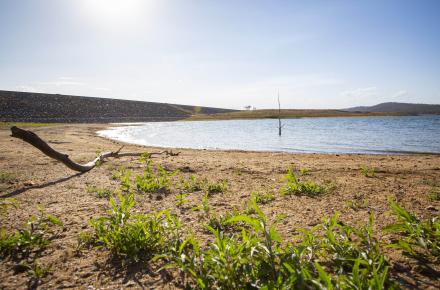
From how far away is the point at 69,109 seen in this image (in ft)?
227

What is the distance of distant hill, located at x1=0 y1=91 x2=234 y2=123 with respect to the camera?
56.5 metres

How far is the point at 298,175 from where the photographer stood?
727 centimetres

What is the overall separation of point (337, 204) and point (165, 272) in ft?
11.2

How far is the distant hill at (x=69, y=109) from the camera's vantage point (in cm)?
5646

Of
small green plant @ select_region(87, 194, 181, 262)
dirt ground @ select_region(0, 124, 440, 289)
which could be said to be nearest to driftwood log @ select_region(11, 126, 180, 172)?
dirt ground @ select_region(0, 124, 440, 289)

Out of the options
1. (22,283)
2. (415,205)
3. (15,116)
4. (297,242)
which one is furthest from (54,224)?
(15,116)

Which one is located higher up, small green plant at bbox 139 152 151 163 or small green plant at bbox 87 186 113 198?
small green plant at bbox 139 152 151 163

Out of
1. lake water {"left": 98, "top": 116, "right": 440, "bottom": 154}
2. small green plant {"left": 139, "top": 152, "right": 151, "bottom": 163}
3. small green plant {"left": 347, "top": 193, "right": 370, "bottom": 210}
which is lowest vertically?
lake water {"left": 98, "top": 116, "right": 440, "bottom": 154}

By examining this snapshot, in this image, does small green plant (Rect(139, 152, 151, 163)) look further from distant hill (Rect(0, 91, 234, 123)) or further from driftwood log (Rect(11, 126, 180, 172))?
distant hill (Rect(0, 91, 234, 123))

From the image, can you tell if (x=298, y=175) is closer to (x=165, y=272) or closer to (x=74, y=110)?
(x=165, y=272)

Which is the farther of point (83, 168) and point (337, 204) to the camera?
point (83, 168)

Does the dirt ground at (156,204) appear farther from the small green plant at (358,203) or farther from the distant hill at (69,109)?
the distant hill at (69,109)

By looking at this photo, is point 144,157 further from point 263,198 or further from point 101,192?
point 263,198

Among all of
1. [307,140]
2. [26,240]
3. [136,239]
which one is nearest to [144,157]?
[26,240]
